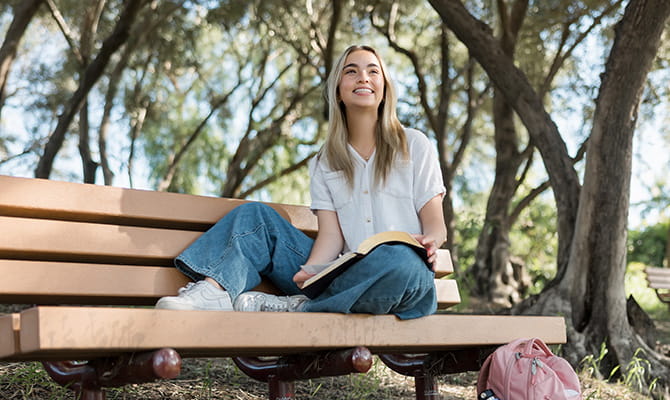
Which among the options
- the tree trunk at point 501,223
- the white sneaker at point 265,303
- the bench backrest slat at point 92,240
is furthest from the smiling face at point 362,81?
the tree trunk at point 501,223

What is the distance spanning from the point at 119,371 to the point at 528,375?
50.4 inches

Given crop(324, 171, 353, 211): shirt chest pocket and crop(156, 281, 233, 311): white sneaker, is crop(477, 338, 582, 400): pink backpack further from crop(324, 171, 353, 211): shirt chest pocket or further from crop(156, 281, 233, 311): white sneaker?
crop(156, 281, 233, 311): white sneaker

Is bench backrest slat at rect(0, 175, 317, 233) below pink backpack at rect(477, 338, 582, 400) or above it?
above

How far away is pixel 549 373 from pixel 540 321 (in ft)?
1.13

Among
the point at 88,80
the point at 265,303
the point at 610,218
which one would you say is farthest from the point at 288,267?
the point at 88,80

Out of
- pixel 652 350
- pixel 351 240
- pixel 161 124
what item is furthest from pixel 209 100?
pixel 351 240

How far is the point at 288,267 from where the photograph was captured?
2.76 meters

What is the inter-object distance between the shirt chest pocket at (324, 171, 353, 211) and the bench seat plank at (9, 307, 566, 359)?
0.62 meters

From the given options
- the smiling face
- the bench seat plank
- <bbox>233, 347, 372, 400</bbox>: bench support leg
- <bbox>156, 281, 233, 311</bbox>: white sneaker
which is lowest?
<bbox>233, 347, 372, 400</bbox>: bench support leg

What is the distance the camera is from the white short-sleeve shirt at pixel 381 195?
2756 millimetres

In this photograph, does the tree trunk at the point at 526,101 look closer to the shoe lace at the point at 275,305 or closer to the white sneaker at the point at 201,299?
the shoe lace at the point at 275,305

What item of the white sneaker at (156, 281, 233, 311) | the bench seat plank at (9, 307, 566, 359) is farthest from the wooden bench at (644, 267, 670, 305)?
the white sneaker at (156, 281, 233, 311)

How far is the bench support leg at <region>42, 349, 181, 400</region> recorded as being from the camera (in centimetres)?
181

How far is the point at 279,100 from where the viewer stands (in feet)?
42.7
